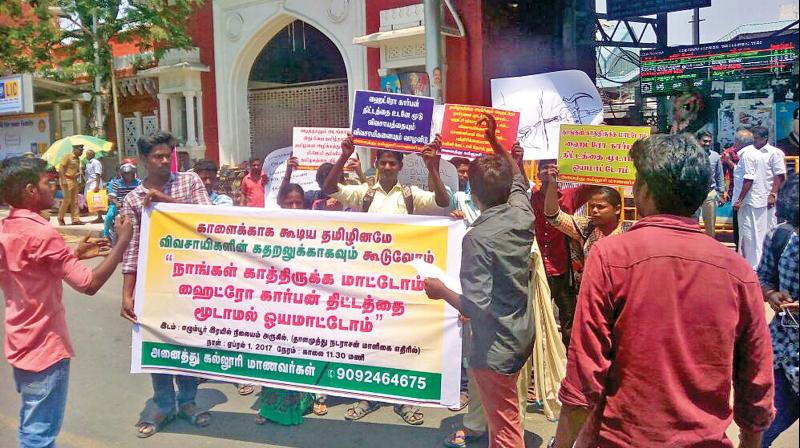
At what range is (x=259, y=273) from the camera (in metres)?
3.97

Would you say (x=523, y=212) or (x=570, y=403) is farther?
(x=523, y=212)

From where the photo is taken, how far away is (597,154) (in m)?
4.25

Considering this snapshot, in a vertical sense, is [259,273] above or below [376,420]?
above

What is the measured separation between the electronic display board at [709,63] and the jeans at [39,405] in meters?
12.7

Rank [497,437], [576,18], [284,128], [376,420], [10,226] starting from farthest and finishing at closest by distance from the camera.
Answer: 1. [284,128]
2. [576,18]
3. [376,420]
4. [497,437]
5. [10,226]

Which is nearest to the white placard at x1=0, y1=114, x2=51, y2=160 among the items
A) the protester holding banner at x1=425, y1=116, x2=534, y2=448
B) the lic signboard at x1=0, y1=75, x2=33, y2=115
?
the lic signboard at x1=0, y1=75, x2=33, y2=115

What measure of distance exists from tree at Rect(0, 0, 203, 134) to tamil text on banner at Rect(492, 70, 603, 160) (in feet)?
35.5

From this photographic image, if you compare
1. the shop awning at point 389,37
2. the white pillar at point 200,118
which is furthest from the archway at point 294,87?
the shop awning at point 389,37

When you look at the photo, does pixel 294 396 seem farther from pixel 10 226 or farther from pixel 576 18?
pixel 576 18

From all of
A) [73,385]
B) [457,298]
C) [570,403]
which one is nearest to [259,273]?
[457,298]

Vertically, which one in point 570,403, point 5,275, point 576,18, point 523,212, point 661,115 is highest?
point 576,18

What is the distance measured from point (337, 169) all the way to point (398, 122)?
20.5 inches

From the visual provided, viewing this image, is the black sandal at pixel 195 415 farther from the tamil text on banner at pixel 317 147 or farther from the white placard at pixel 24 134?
the white placard at pixel 24 134

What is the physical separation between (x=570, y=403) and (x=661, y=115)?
13.6 metres
